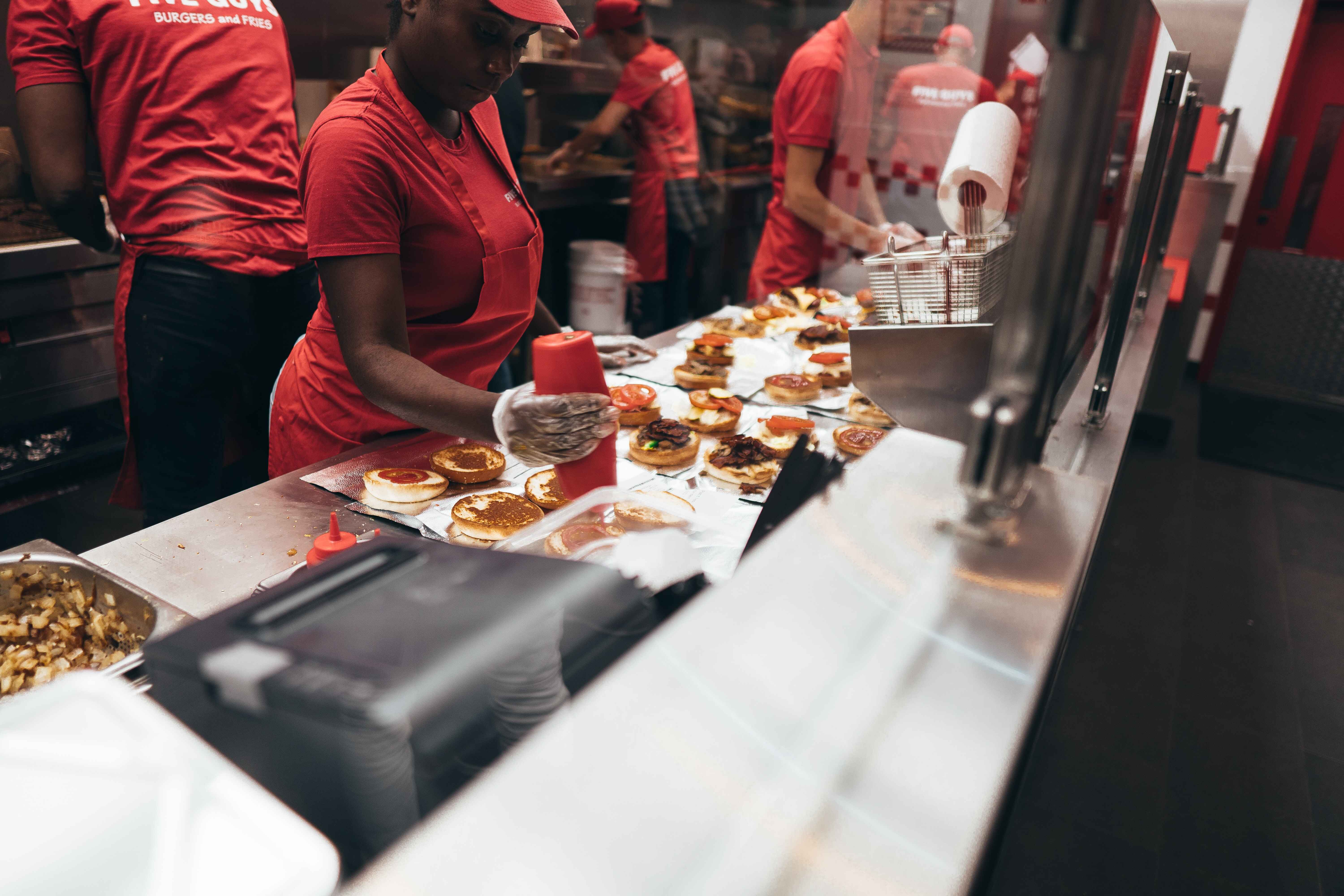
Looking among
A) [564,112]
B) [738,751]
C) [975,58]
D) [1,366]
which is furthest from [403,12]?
[975,58]

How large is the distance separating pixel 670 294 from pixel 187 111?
3751mm

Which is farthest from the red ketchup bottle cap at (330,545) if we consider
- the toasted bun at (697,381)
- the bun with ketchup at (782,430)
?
the toasted bun at (697,381)

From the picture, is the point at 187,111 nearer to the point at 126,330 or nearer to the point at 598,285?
the point at 126,330

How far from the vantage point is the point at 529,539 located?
2.79ft

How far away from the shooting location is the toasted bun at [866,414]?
2.18 m

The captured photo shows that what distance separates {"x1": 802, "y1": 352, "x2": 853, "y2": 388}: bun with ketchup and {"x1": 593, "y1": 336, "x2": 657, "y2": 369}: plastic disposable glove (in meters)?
0.50

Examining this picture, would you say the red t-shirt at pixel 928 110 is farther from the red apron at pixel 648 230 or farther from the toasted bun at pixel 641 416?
the toasted bun at pixel 641 416

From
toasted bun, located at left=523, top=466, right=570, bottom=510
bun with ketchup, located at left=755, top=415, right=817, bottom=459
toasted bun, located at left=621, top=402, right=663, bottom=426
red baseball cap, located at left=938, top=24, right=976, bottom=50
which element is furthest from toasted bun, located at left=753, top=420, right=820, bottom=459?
red baseball cap, located at left=938, top=24, right=976, bottom=50

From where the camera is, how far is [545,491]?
5.48ft

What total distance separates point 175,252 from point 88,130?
403 millimetres

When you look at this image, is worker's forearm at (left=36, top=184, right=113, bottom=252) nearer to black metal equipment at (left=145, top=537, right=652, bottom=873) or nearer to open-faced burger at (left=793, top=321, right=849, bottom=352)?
open-faced burger at (left=793, top=321, right=849, bottom=352)

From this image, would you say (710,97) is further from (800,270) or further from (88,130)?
(88,130)

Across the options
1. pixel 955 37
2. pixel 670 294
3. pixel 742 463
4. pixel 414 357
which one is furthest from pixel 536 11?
pixel 955 37

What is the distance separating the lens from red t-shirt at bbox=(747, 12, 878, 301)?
3133 millimetres
